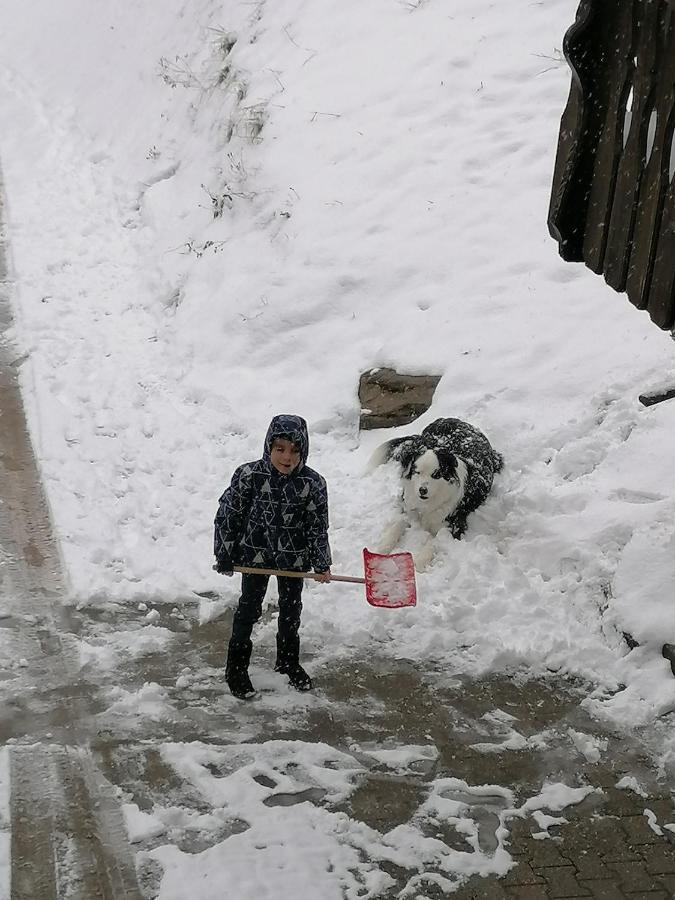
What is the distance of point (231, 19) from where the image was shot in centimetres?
1447

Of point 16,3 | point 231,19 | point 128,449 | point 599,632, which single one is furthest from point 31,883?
point 16,3

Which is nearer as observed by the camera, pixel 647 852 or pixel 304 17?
pixel 647 852

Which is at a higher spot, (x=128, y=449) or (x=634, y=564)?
(x=634, y=564)

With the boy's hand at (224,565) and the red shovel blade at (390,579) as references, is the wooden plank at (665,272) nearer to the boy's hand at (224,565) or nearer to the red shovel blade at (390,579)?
the red shovel blade at (390,579)

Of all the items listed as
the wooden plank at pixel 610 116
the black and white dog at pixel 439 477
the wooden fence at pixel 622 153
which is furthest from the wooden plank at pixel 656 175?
the black and white dog at pixel 439 477

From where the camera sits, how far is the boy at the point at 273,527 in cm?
484

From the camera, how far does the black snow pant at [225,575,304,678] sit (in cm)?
505

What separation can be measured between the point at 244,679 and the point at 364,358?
13.7 feet

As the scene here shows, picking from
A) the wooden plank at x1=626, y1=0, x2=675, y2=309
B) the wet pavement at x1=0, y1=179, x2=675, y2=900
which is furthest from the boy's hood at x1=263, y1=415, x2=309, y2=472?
the wooden plank at x1=626, y1=0, x2=675, y2=309

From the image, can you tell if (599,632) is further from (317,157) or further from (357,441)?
(317,157)

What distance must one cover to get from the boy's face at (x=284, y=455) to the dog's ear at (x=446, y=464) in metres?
1.87

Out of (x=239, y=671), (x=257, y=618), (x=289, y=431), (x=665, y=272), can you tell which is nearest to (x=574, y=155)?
(x=665, y=272)

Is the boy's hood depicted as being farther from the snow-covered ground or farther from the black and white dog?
the black and white dog

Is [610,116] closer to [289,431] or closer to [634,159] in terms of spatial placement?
[634,159]
